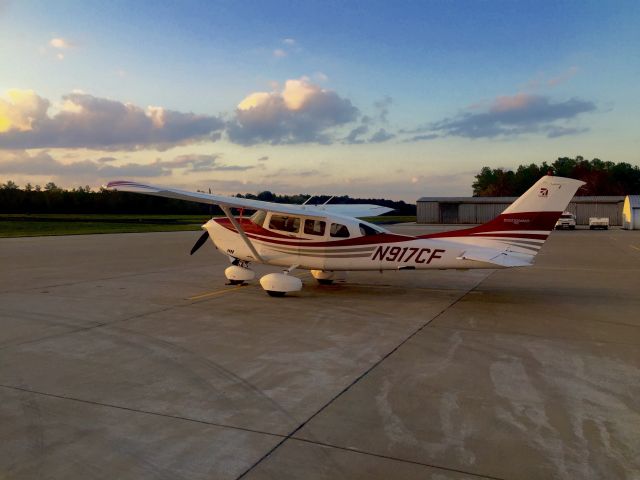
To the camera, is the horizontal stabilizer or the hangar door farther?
the hangar door

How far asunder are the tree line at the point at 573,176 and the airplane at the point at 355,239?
247ft

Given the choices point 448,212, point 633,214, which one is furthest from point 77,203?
point 633,214

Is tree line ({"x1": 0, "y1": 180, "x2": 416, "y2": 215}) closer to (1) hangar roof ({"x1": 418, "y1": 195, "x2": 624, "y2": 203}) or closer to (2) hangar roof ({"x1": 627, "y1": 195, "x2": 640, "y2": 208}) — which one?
(1) hangar roof ({"x1": 418, "y1": 195, "x2": 624, "y2": 203})

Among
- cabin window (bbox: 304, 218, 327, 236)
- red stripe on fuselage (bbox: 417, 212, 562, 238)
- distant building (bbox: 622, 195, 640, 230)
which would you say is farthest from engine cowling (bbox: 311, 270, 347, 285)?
distant building (bbox: 622, 195, 640, 230)

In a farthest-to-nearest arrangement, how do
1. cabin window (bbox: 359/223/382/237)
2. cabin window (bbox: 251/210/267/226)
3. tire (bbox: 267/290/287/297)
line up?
cabin window (bbox: 251/210/267/226)
cabin window (bbox: 359/223/382/237)
tire (bbox: 267/290/287/297)

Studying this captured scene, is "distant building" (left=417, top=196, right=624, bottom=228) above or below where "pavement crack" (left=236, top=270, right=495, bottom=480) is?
above

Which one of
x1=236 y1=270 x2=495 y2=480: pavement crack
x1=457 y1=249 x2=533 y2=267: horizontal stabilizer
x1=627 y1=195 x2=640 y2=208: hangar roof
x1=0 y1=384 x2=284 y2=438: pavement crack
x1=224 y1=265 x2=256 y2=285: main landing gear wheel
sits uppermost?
x1=627 y1=195 x2=640 y2=208: hangar roof

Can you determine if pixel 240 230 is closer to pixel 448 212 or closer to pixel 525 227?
pixel 525 227

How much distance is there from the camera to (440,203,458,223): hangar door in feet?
207

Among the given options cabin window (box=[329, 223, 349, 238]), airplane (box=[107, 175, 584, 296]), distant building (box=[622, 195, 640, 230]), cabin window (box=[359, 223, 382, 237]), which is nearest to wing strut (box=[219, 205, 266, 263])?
airplane (box=[107, 175, 584, 296])

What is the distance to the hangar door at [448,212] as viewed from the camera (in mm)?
63166

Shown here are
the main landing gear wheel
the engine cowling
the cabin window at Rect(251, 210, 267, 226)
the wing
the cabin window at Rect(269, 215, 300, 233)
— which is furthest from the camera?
the engine cowling

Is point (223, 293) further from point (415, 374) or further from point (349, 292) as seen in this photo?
point (415, 374)

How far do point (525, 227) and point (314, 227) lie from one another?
4.59m
